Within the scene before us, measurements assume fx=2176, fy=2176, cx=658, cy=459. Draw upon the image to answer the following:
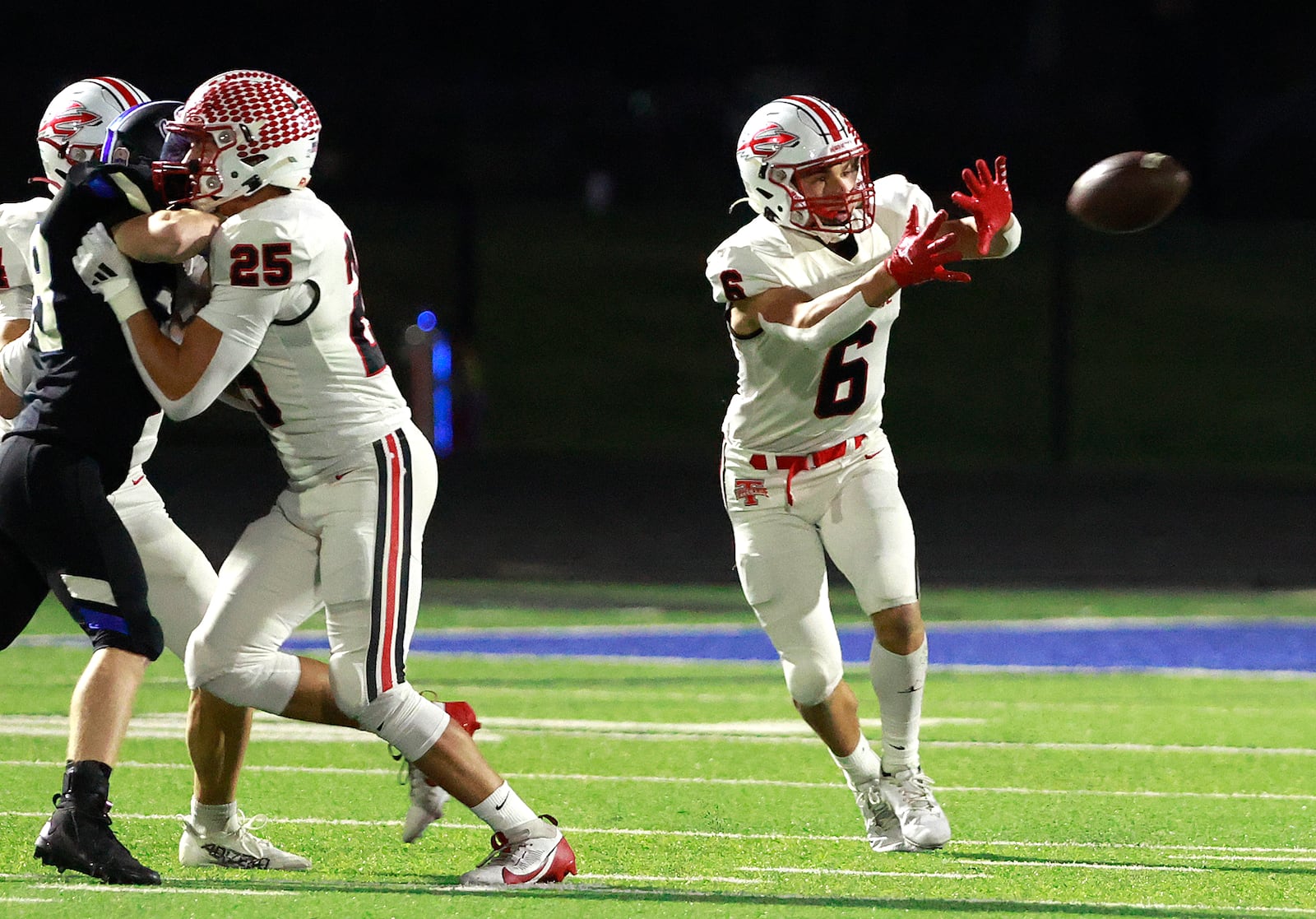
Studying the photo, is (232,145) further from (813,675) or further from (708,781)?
(708,781)

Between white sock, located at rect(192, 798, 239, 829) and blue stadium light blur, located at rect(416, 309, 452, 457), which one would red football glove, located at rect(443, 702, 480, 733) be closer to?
white sock, located at rect(192, 798, 239, 829)

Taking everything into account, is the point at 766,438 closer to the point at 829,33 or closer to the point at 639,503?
the point at 639,503

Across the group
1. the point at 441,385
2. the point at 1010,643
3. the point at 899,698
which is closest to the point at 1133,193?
the point at 899,698

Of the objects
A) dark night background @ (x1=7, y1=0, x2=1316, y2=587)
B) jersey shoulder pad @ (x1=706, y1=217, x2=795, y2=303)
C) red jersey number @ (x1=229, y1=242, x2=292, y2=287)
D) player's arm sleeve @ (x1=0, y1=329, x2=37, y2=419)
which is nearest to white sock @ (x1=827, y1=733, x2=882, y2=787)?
jersey shoulder pad @ (x1=706, y1=217, x2=795, y2=303)

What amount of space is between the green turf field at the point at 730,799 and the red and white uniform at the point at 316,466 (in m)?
0.54

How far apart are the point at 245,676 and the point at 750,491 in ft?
4.82

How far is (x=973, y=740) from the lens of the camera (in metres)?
7.30

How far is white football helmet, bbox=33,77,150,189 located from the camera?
18.3 feet

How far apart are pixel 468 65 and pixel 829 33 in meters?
4.35

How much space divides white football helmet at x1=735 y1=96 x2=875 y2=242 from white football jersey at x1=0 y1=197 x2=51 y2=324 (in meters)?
1.80

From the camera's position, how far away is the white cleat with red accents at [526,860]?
4.59 meters

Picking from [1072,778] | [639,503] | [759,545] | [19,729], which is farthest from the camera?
[639,503]

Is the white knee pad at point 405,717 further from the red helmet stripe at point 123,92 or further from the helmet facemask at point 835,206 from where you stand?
the red helmet stripe at point 123,92

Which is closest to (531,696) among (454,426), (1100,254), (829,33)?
(454,426)
